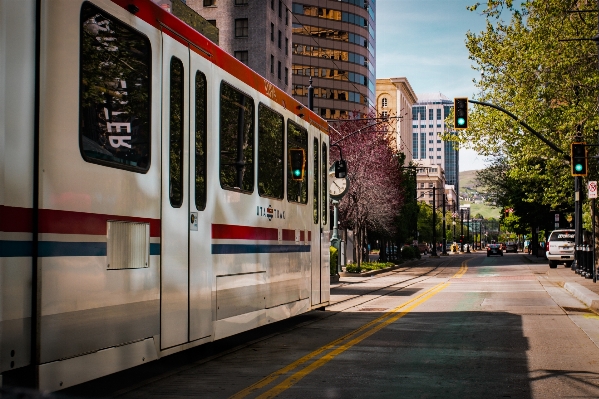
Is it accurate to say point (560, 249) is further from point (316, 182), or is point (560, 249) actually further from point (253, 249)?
point (253, 249)

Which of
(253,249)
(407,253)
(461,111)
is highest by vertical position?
(461,111)

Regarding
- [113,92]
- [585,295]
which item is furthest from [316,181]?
[585,295]

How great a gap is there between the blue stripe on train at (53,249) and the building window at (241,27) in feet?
206

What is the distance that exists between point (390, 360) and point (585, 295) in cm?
1207

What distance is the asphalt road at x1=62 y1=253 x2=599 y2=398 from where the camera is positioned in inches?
310

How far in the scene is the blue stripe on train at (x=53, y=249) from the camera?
17.1 ft

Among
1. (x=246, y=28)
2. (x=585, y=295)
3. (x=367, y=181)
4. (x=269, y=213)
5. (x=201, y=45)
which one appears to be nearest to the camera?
(x=201, y=45)

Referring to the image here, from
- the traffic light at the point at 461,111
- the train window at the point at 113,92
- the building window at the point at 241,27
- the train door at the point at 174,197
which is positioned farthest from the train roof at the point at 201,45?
the building window at the point at 241,27

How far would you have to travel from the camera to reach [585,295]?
66.6 feet

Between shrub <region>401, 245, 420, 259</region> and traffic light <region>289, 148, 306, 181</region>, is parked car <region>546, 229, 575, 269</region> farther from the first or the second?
traffic light <region>289, 148, 306, 181</region>

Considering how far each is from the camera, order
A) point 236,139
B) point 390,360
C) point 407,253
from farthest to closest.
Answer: point 407,253, point 390,360, point 236,139

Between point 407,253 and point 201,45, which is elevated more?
point 201,45

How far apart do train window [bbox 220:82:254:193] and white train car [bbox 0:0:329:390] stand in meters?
0.03

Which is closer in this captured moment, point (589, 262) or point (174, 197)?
point (174, 197)
